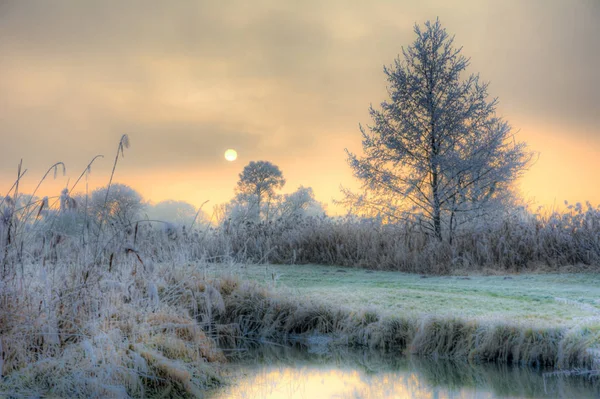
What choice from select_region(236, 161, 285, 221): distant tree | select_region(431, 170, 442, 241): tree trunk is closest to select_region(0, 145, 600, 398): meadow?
select_region(431, 170, 442, 241): tree trunk

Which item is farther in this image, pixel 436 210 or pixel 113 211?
pixel 436 210

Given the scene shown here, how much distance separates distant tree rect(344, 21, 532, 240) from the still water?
32.5ft

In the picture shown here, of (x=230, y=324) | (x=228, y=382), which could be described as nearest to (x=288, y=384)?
(x=228, y=382)

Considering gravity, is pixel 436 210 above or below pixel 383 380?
above

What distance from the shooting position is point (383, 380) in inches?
241

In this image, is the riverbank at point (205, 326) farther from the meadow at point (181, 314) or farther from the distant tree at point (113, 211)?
the distant tree at point (113, 211)

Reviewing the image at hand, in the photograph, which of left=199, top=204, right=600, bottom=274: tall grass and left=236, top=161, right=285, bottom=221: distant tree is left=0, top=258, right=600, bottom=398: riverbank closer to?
left=199, top=204, right=600, bottom=274: tall grass

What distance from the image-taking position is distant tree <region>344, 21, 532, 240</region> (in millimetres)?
16297

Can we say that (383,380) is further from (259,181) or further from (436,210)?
(259,181)

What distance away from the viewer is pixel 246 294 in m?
8.45

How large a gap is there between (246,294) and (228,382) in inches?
96.4

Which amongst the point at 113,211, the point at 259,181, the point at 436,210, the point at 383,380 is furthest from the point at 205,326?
the point at 259,181

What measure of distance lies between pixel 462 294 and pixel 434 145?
829 cm

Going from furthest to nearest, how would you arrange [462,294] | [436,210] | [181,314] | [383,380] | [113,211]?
[436,210], [113,211], [462,294], [181,314], [383,380]
